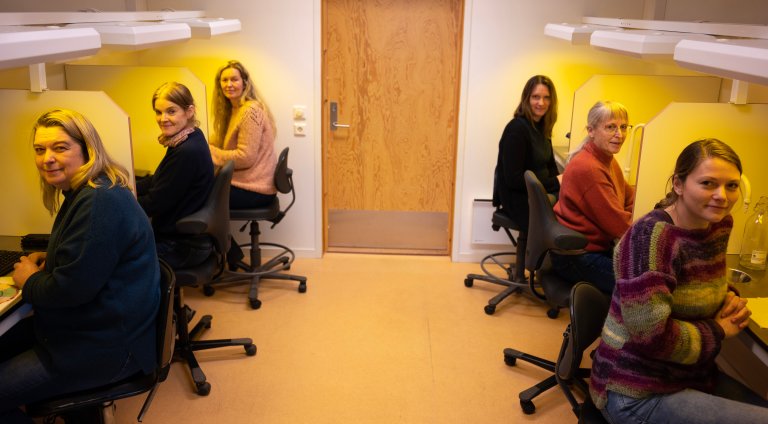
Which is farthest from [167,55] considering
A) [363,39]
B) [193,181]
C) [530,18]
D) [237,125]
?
[530,18]

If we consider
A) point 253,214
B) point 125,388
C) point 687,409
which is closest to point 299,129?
point 253,214

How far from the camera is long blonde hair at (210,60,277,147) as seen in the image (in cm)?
384

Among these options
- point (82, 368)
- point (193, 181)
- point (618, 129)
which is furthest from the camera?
point (193, 181)

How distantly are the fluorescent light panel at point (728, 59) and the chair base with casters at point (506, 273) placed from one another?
66.5 inches

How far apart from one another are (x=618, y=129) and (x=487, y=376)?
1.25 m

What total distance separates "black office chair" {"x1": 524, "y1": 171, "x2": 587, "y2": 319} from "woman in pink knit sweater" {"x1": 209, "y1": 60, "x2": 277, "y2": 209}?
1.60 metres

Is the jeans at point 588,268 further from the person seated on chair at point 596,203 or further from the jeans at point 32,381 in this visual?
the jeans at point 32,381

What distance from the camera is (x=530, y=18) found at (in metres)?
4.08

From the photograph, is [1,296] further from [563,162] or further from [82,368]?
[563,162]

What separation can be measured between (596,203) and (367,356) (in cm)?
130

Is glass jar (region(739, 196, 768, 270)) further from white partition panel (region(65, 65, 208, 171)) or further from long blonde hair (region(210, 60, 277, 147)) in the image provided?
white partition panel (region(65, 65, 208, 171))

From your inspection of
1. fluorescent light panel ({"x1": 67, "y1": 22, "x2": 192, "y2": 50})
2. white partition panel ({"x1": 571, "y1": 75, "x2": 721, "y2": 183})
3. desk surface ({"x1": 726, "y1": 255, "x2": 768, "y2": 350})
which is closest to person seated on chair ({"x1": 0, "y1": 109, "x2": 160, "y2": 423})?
fluorescent light panel ({"x1": 67, "y1": 22, "x2": 192, "y2": 50})

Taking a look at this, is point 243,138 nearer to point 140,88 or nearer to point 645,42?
point 140,88

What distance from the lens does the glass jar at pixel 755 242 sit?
2.48m
